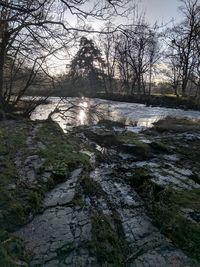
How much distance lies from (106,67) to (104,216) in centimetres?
4257

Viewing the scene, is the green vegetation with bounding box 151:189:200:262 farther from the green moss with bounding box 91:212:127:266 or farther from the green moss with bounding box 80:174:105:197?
the green moss with bounding box 80:174:105:197

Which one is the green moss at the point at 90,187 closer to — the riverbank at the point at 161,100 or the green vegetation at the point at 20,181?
the green vegetation at the point at 20,181

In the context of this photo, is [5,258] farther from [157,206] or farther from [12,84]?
[12,84]

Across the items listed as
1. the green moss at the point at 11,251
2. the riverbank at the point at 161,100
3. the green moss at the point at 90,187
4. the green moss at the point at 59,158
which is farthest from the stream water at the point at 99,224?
the riverbank at the point at 161,100

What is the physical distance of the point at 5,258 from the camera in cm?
354

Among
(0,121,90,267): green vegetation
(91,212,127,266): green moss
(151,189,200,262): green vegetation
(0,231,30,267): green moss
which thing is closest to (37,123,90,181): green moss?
(0,121,90,267): green vegetation

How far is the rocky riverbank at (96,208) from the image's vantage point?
3877 mm

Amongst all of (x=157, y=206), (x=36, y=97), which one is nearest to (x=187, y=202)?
(x=157, y=206)

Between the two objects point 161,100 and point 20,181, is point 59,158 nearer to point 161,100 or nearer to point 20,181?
point 20,181

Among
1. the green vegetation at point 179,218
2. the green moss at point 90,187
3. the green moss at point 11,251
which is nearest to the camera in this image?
the green moss at point 11,251

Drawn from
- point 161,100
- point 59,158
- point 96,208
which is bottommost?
point 161,100

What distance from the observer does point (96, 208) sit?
16.8ft

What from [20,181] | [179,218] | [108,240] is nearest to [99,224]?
[108,240]

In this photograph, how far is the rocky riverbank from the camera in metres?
3.88
